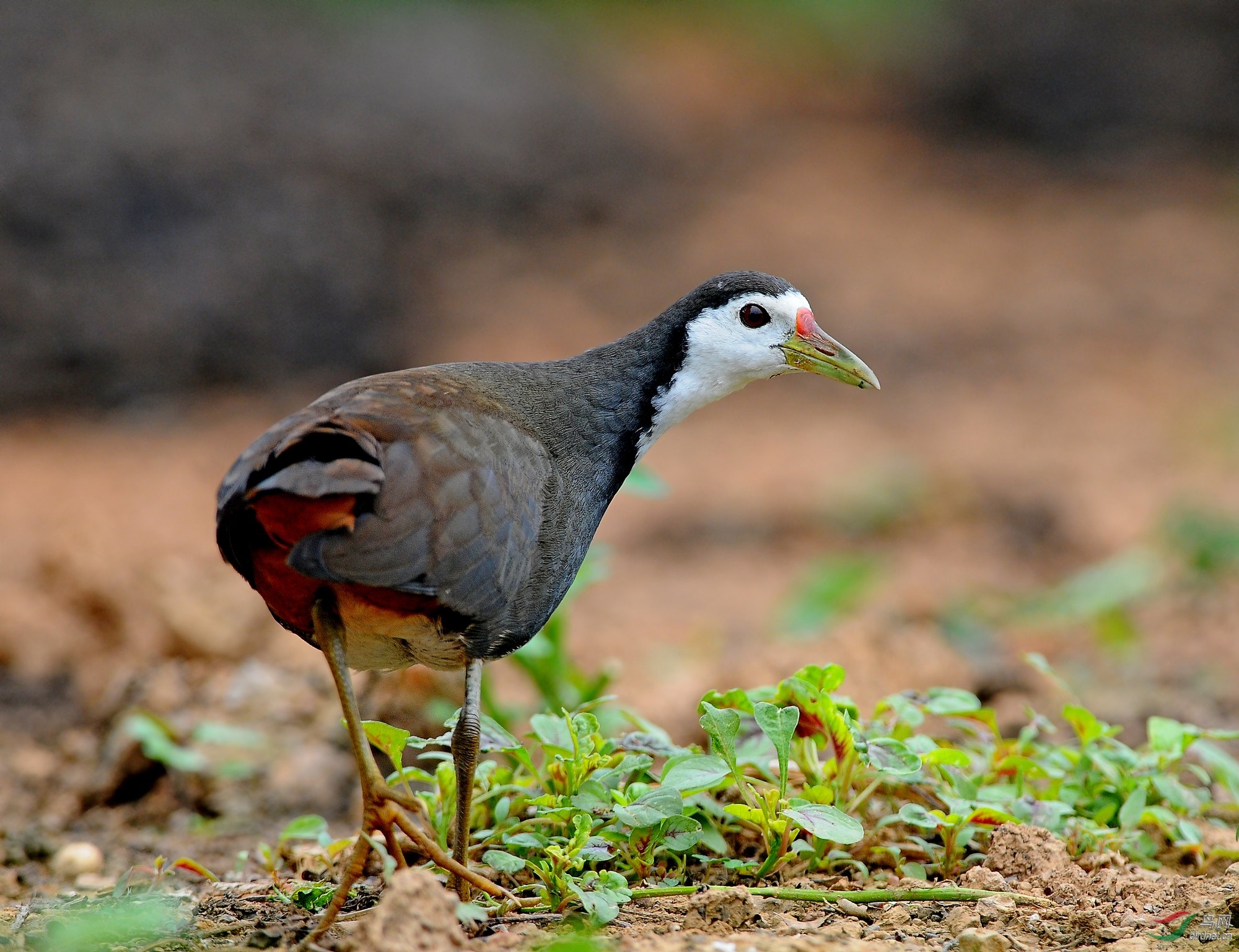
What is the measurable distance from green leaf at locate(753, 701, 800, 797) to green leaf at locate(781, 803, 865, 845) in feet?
0.35

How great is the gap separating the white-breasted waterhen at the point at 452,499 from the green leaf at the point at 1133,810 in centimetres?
157

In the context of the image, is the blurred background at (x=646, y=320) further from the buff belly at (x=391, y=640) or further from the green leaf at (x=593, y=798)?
the green leaf at (x=593, y=798)

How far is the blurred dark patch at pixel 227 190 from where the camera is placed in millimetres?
9289

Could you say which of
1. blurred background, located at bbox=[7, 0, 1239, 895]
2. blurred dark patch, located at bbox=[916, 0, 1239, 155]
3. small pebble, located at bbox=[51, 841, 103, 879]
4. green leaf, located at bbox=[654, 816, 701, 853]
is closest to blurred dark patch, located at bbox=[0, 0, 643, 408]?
blurred background, located at bbox=[7, 0, 1239, 895]

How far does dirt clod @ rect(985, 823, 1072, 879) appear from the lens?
325cm

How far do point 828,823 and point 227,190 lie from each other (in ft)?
26.5

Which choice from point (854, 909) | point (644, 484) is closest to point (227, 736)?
point (644, 484)

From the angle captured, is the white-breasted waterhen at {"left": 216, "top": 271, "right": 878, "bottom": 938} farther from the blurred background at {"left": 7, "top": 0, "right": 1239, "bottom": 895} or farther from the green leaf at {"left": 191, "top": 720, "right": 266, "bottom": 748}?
the green leaf at {"left": 191, "top": 720, "right": 266, "bottom": 748}

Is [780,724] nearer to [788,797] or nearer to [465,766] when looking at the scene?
[788,797]

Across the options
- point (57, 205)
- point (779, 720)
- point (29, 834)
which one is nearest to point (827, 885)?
point (779, 720)

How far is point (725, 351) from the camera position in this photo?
12.8ft

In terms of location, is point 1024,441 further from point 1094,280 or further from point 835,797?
point 835,797

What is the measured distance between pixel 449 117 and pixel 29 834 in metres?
8.11

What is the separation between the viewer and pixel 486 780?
3.52m
